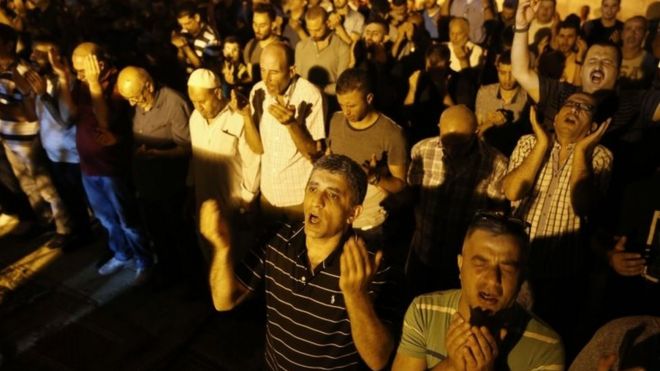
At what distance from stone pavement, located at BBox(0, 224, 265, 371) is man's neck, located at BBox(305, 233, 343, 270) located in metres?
2.01

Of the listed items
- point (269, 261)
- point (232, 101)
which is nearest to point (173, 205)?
point (232, 101)

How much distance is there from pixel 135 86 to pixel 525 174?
3020 millimetres

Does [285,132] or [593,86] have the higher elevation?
[593,86]

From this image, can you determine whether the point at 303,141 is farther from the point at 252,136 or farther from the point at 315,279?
the point at 315,279

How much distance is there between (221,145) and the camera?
3.92 metres

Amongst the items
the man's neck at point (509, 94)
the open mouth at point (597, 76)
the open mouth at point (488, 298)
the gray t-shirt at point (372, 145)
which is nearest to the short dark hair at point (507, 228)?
the open mouth at point (488, 298)

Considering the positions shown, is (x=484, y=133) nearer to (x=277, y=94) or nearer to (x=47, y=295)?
(x=277, y=94)

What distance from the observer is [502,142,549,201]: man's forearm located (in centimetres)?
293

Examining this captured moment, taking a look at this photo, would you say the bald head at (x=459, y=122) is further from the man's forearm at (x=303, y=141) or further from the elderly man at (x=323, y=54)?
the elderly man at (x=323, y=54)

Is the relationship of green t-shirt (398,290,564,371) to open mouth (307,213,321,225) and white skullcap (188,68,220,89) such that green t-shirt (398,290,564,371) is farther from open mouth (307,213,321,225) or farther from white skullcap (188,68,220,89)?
white skullcap (188,68,220,89)

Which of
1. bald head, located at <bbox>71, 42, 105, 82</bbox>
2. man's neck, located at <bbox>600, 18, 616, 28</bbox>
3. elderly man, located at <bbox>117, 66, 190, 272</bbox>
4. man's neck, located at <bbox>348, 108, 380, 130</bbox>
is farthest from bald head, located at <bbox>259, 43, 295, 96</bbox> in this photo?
man's neck, located at <bbox>600, 18, 616, 28</bbox>

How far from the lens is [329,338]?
2.27 m

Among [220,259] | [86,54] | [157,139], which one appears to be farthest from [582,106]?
[86,54]

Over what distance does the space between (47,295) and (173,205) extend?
5.62 feet
